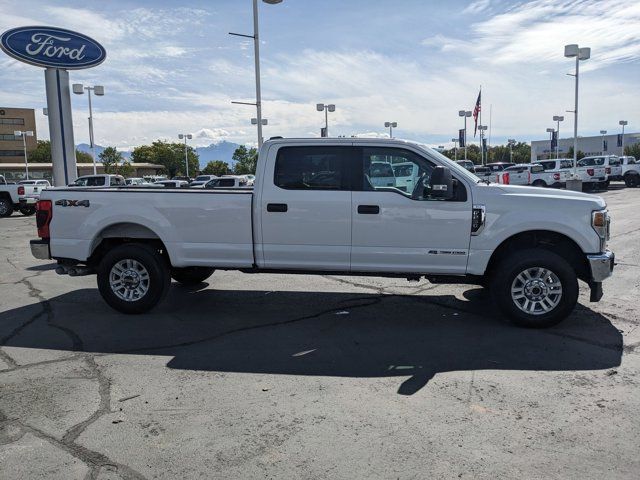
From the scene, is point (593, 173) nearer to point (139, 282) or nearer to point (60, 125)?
point (60, 125)

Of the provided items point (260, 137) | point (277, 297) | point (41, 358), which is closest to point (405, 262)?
point (277, 297)

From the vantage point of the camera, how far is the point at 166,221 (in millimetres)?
6453

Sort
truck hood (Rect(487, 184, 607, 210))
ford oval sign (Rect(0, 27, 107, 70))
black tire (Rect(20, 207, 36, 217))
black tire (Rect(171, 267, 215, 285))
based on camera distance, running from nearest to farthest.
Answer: truck hood (Rect(487, 184, 607, 210)) < black tire (Rect(171, 267, 215, 285)) < ford oval sign (Rect(0, 27, 107, 70)) < black tire (Rect(20, 207, 36, 217))

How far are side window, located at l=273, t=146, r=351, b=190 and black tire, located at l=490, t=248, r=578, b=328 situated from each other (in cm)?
197

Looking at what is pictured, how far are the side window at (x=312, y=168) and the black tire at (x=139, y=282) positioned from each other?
1.77 m

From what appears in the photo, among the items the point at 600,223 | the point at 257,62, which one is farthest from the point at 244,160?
the point at 600,223

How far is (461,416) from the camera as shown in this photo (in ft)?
12.7

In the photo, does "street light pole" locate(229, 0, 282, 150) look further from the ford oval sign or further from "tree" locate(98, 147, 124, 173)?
"tree" locate(98, 147, 124, 173)

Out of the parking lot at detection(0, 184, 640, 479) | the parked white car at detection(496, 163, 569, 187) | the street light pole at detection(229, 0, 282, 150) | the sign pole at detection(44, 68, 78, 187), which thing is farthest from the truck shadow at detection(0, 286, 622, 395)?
the parked white car at detection(496, 163, 569, 187)

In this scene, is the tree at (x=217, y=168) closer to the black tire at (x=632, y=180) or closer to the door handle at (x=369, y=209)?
the black tire at (x=632, y=180)

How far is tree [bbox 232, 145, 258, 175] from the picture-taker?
2805 inches

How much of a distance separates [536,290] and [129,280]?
472cm

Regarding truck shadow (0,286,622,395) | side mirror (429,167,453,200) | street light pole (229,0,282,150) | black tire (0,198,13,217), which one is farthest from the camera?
black tire (0,198,13,217)

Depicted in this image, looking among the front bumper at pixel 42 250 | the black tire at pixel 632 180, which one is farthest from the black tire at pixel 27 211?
the black tire at pixel 632 180
